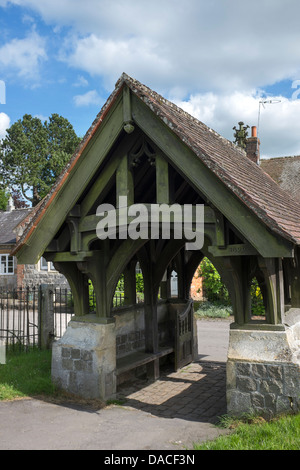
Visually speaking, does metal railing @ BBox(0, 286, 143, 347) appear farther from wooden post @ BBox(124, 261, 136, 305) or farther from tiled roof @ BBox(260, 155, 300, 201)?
tiled roof @ BBox(260, 155, 300, 201)

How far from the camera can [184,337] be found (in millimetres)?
8648

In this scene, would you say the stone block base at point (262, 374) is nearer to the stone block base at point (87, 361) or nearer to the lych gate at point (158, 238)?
the lych gate at point (158, 238)

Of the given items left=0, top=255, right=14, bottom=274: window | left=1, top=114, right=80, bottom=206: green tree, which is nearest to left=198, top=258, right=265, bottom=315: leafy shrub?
left=0, top=255, right=14, bottom=274: window

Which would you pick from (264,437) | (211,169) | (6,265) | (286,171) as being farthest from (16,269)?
(264,437)

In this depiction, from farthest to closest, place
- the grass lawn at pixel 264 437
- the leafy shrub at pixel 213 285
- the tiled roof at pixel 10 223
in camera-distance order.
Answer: the tiled roof at pixel 10 223 < the leafy shrub at pixel 213 285 < the grass lawn at pixel 264 437

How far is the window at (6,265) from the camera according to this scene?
24.2 meters

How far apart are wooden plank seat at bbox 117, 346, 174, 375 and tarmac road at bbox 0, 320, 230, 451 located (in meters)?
0.55

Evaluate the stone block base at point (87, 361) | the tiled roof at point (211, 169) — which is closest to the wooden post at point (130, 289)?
the stone block base at point (87, 361)

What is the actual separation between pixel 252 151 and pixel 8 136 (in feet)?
105

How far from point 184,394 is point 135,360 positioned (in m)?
1.00

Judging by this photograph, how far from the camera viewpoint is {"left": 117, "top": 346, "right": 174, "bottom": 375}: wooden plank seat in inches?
267

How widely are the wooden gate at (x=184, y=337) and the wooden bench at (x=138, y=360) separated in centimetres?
25
